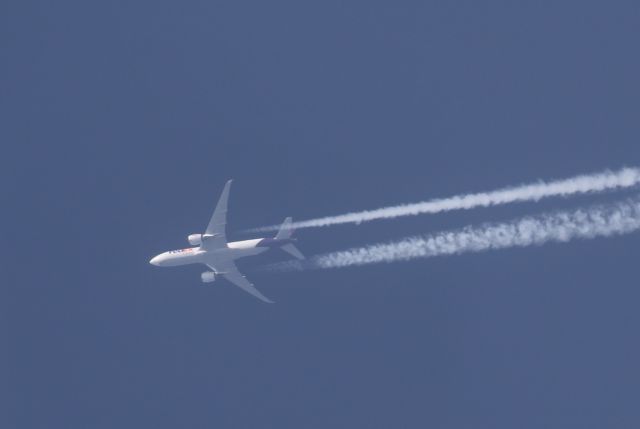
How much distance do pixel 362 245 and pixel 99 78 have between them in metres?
24.1

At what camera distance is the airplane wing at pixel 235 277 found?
92250 mm

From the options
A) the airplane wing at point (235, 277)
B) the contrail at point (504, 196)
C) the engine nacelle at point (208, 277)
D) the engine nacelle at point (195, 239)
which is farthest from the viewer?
the airplane wing at point (235, 277)

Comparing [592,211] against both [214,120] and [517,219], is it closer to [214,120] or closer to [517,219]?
[517,219]

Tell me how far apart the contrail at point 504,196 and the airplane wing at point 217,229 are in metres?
2.64

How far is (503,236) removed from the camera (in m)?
84.4

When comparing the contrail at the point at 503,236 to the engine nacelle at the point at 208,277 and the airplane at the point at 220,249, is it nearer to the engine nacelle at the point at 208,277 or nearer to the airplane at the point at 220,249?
the airplane at the point at 220,249

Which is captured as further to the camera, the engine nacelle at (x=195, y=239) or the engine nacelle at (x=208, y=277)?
the engine nacelle at (x=208, y=277)

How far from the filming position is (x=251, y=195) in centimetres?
9362

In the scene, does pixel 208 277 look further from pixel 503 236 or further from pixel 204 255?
pixel 503 236

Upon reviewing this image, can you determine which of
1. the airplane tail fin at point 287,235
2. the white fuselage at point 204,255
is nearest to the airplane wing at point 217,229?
the white fuselage at point 204,255

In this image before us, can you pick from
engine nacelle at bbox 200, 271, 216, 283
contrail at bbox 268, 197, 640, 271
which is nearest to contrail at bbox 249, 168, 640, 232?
contrail at bbox 268, 197, 640, 271

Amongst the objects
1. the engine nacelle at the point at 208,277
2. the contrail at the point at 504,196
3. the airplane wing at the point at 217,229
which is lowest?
the engine nacelle at the point at 208,277

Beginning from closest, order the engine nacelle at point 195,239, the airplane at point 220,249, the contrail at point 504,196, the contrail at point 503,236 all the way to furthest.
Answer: the contrail at point 503,236 < the contrail at point 504,196 < the airplane at point 220,249 < the engine nacelle at point 195,239

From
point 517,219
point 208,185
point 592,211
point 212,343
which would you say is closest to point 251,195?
point 208,185
